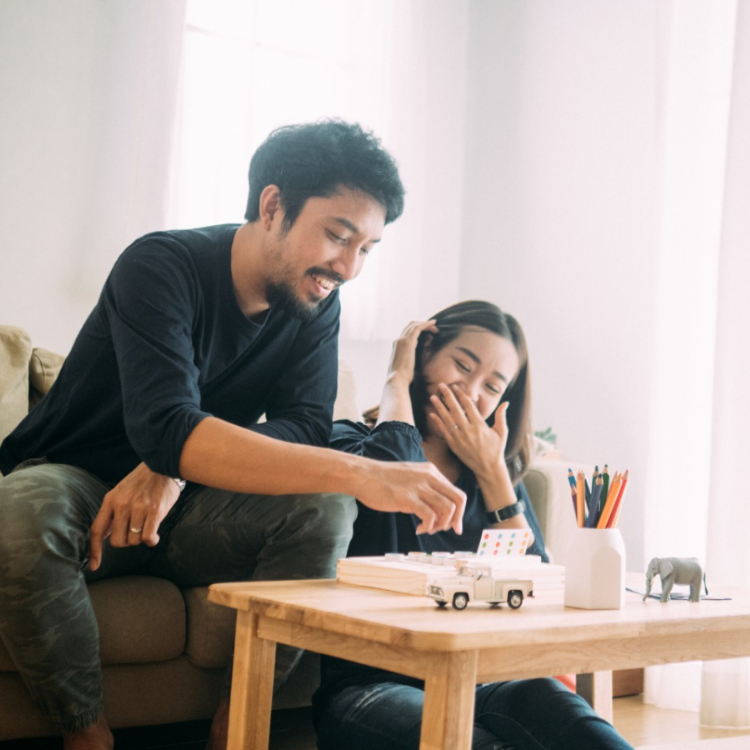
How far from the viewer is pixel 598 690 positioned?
5.08ft

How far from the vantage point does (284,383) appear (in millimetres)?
1720

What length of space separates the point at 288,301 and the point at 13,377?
74 centimetres

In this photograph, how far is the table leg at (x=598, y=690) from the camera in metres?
1.54

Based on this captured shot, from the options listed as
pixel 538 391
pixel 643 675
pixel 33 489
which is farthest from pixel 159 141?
pixel 643 675

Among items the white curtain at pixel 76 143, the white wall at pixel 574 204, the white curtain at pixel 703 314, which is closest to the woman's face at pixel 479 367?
the white curtain at pixel 703 314

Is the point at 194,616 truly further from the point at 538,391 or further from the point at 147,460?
the point at 538,391

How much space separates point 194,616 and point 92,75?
2032mm

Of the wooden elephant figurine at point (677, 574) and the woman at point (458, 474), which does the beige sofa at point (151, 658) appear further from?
the wooden elephant figurine at point (677, 574)

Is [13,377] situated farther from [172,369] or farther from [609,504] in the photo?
[609,504]

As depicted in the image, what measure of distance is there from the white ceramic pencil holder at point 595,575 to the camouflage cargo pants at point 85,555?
1.38 ft

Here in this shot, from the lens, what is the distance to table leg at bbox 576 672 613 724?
60.7 inches

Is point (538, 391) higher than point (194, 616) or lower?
higher

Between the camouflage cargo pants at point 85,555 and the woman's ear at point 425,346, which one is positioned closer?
the camouflage cargo pants at point 85,555

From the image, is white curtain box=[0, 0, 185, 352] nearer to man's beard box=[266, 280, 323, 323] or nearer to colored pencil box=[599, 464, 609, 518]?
man's beard box=[266, 280, 323, 323]
